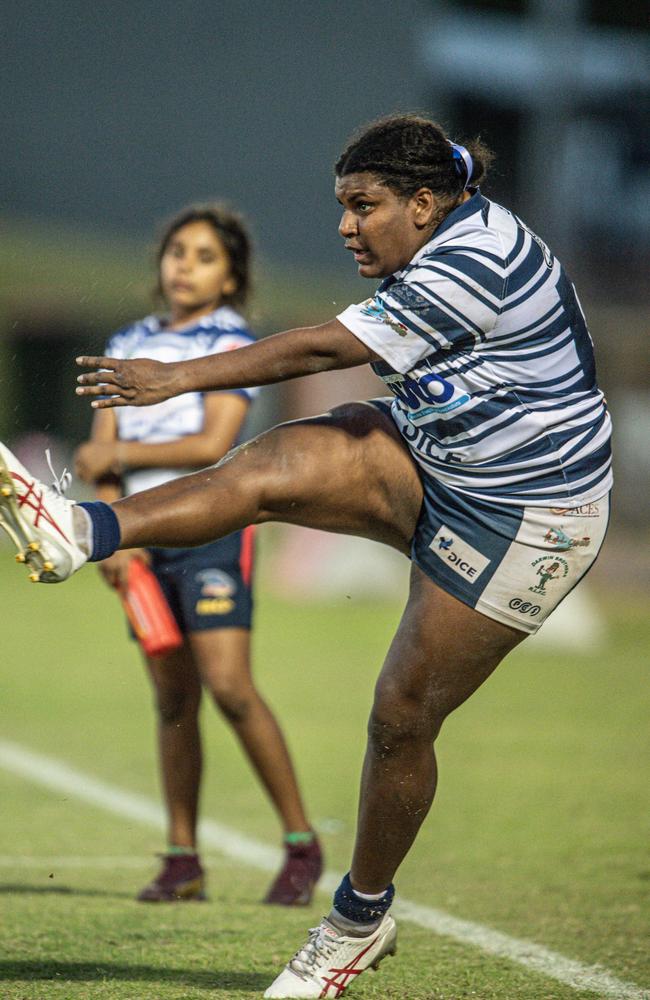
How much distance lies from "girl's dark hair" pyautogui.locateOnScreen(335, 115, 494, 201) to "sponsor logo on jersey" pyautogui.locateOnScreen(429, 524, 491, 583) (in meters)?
0.90

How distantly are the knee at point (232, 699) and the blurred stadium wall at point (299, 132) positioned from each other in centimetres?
1737

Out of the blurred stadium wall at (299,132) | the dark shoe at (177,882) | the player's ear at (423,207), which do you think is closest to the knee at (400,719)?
the player's ear at (423,207)

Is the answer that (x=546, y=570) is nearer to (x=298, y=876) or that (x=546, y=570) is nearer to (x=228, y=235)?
(x=298, y=876)

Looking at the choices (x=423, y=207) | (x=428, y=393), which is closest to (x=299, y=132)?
(x=423, y=207)

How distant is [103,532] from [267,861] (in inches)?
104

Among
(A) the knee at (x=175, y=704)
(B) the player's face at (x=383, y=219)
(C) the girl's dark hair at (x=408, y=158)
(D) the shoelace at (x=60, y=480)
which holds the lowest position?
(A) the knee at (x=175, y=704)

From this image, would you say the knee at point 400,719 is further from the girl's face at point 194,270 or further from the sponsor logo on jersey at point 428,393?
the girl's face at point 194,270

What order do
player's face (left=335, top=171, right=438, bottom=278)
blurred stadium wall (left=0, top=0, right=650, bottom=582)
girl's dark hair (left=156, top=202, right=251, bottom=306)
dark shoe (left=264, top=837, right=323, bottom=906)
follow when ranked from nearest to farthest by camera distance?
player's face (left=335, top=171, right=438, bottom=278), dark shoe (left=264, top=837, right=323, bottom=906), girl's dark hair (left=156, top=202, right=251, bottom=306), blurred stadium wall (left=0, top=0, right=650, bottom=582)

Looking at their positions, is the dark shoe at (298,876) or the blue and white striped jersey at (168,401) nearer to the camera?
the dark shoe at (298,876)

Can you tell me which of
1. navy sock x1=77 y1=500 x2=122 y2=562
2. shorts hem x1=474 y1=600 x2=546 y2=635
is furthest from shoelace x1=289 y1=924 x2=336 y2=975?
navy sock x1=77 y1=500 x2=122 y2=562

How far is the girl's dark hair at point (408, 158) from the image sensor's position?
362 centimetres

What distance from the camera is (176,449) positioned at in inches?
204

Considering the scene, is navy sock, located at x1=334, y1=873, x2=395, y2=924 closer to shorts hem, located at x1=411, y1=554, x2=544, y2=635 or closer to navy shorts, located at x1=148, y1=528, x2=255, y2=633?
shorts hem, located at x1=411, y1=554, x2=544, y2=635

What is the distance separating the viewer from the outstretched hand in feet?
11.5
